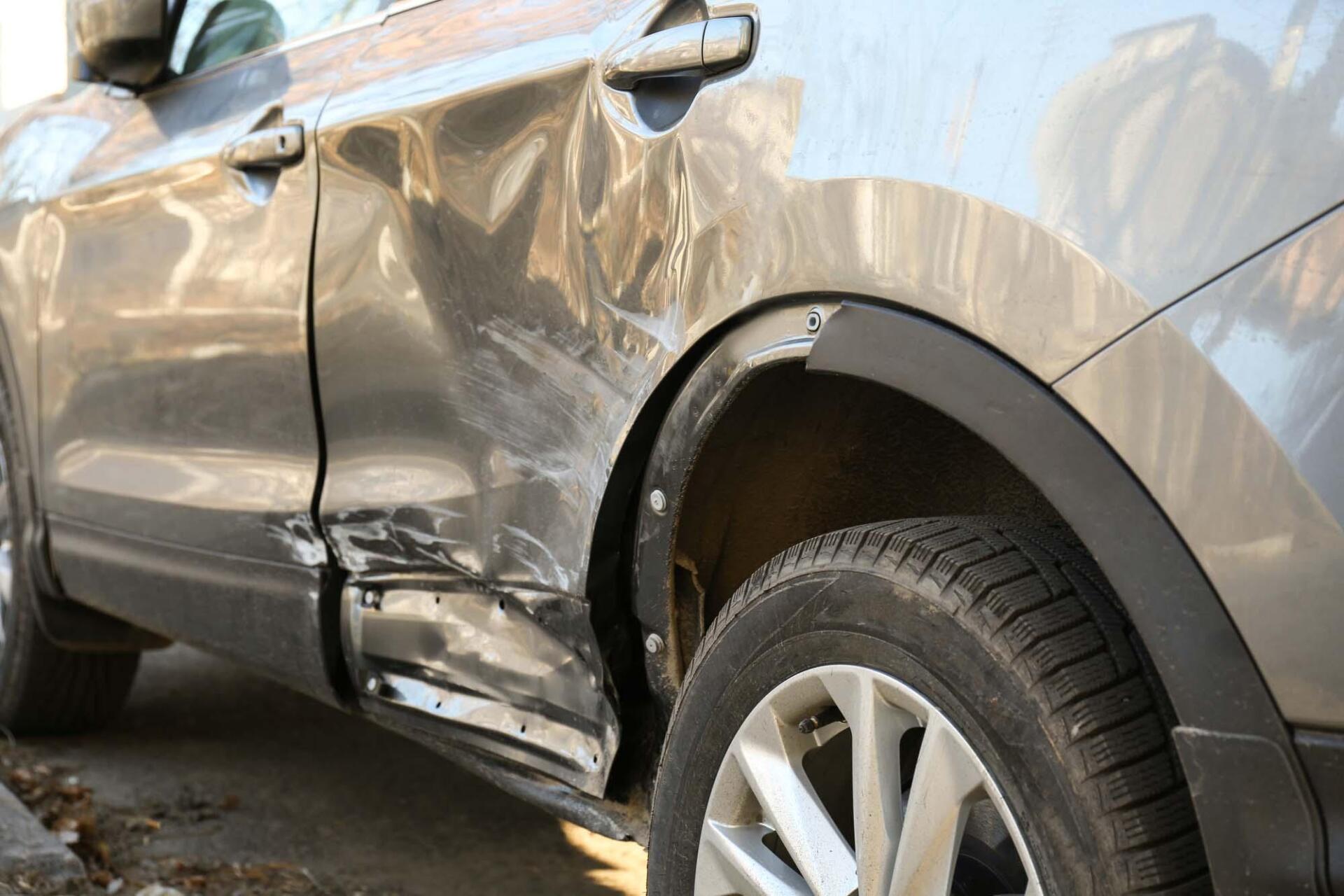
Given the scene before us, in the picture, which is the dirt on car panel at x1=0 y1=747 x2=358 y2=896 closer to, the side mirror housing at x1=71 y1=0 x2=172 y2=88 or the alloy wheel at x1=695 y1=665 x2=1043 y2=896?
the alloy wheel at x1=695 y1=665 x2=1043 y2=896

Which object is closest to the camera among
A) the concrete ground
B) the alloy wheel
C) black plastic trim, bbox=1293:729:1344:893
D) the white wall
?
black plastic trim, bbox=1293:729:1344:893

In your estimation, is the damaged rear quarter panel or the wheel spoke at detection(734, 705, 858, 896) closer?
the damaged rear quarter panel

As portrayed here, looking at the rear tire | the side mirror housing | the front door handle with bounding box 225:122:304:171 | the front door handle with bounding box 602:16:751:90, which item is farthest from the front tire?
the rear tire

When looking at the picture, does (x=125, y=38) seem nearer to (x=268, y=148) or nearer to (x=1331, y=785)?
(x=268, y=148)

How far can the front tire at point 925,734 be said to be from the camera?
1141 mm

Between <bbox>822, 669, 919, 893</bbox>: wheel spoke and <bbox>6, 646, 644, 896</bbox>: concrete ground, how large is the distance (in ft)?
4.74

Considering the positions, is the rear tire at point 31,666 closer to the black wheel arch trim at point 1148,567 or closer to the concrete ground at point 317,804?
the concrete ground at point 317,804

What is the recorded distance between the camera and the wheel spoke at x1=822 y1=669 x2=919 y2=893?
4.33 ft

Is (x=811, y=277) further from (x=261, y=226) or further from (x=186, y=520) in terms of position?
(x=186, y=520)

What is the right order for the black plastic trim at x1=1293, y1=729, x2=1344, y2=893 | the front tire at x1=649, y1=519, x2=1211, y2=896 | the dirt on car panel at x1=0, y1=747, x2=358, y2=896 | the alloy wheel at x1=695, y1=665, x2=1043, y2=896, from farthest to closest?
the dirt on car panel at x1=0, y1=747, x2=358, y2=896, the alloy wheel at x1=695, y1=665, x2=1043, y2=896, the front tire at x1=649, y1=519, x2=1211, y2=896, the black plastic trim at x1=1293, y1=729, x2=1344, y2=893

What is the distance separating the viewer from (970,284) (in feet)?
4.02

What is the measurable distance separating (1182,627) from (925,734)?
0.28 meters

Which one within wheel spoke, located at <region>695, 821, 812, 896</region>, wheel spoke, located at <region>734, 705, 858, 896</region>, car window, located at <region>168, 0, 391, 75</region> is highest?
car window, located at <region>168, 0, 391, 75</region>

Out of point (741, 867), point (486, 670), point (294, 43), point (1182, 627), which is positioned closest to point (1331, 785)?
point (1182, 627)
